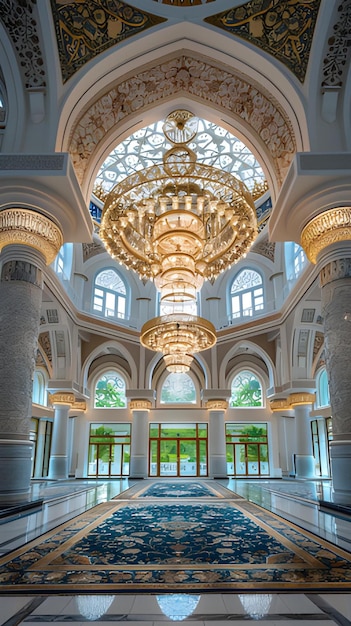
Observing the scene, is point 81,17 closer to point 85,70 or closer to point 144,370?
point 85,70

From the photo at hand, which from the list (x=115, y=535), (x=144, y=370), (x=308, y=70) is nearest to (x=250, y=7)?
(x=308, y=70)

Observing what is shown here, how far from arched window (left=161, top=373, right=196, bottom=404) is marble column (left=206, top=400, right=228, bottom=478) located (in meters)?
2.40

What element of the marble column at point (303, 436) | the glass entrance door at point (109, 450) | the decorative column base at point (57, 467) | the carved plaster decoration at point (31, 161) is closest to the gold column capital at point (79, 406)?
the glass entrance door at point (109, 450)

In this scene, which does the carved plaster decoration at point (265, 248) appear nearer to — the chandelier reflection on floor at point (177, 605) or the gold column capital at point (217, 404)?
the gold column capital at point (217, 404)

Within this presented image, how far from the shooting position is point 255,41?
20.4ft

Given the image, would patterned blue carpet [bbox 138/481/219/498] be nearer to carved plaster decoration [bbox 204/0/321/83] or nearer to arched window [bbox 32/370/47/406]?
carved plaster decoration [bbox 204/0/321/83]

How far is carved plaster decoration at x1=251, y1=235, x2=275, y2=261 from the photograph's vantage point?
14.8 metres

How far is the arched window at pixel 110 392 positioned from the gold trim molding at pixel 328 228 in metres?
12.2

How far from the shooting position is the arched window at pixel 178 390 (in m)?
17.2

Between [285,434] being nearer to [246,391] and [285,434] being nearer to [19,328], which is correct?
[246,391]

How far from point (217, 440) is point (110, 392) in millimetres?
4670

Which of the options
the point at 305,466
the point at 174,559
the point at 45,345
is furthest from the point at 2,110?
the point at 305,466

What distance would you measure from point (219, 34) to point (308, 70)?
143cm

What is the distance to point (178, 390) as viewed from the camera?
17.3m
